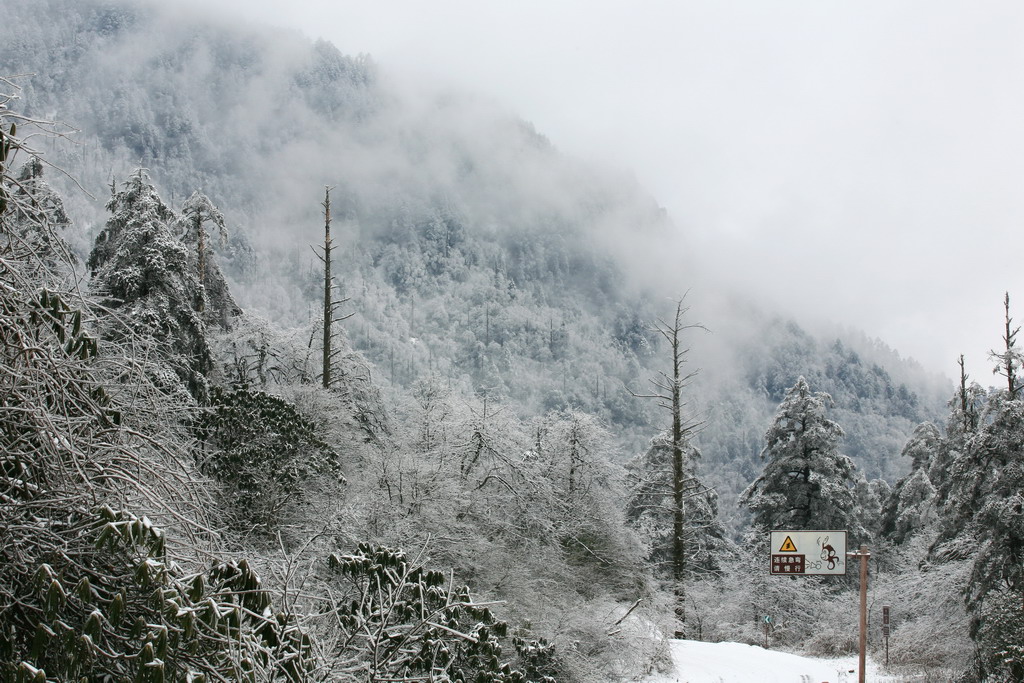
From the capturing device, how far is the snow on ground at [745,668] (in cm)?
1596

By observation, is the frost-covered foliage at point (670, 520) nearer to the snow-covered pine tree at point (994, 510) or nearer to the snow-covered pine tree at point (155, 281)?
the snow-covered pine tree at point (994, 510)

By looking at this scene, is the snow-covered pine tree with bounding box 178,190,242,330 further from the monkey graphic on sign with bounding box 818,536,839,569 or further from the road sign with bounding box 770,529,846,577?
the monkey graphic on sign with bounding box 818,536,839,569

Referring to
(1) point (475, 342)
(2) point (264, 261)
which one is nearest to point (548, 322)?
(1) point (475, 342)

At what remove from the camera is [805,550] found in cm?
1384

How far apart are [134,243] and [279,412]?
5901 mm

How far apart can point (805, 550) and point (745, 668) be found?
4.68 m

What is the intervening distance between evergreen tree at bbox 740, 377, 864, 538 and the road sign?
1924 centimetres

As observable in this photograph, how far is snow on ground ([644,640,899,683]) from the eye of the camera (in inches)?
628

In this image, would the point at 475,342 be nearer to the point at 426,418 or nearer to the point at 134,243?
the point at 426,418

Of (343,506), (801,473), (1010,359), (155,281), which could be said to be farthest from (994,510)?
(155,281)

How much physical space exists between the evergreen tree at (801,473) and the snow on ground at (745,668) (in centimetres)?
1095

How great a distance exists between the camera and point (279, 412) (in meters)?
15.4

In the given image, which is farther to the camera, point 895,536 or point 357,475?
point 895,536

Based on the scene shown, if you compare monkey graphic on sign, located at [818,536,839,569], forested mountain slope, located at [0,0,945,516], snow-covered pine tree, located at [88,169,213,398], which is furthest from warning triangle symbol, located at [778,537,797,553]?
forested mountain slope, located at [0,0,945,516]
